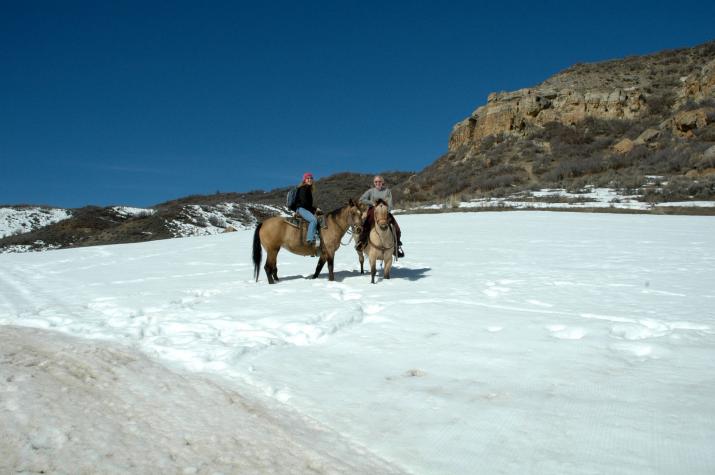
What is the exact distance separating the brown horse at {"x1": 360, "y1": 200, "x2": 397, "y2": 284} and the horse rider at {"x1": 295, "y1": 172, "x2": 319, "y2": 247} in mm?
1185

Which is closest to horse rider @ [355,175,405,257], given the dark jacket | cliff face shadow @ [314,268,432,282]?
cliff face shadow @ [314,268,432,282]

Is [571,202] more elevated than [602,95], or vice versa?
[602,95]

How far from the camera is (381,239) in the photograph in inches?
366

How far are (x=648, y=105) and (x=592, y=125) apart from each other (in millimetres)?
4927

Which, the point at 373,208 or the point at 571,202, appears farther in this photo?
the point at 571,202

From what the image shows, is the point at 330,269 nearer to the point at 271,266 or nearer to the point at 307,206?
the point at 271,266

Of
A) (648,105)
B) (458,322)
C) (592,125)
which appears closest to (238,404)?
(458,322)

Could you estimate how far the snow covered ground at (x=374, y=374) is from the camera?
2.91 metres

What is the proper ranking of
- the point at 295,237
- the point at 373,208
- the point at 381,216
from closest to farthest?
the point at 381,216
the point at 373,208
the point at 295,237

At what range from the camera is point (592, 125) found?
40562 millimetres

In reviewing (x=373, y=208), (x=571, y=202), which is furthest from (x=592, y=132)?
(x=373, y=208)

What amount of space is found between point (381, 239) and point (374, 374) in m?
5.08

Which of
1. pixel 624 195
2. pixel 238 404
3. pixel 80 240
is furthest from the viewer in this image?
pixel 80 240

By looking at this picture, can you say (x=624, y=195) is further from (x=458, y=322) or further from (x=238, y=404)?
(x=238, y=404)
